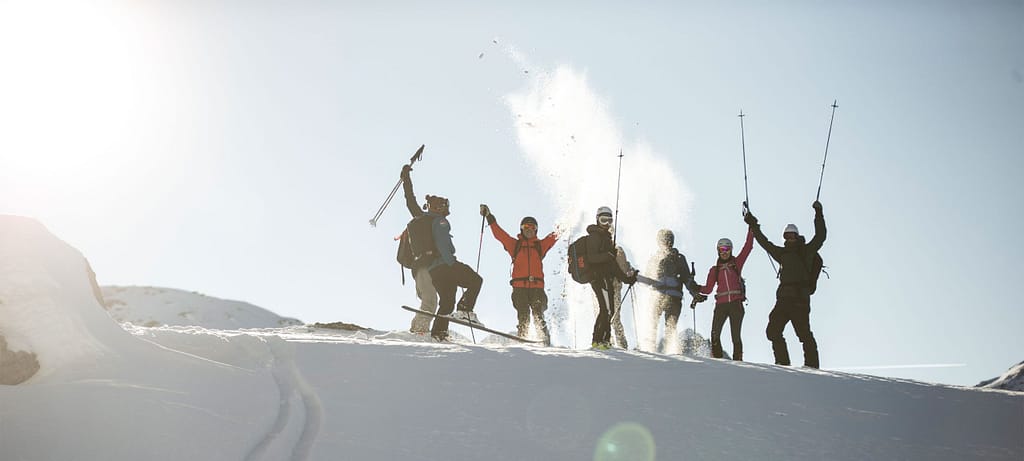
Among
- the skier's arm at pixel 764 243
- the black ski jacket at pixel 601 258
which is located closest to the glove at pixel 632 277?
the black ski jacket at pixel 601 258

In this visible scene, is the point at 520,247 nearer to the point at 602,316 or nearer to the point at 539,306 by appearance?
the point at 539,306

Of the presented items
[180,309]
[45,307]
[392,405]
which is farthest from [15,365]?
[180,309]

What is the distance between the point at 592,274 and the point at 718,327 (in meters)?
2.12

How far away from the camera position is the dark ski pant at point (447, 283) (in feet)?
38.8

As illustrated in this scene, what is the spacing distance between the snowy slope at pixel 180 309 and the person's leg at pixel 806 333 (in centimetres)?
2923

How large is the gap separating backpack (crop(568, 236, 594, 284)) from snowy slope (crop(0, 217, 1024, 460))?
2588 millimetres

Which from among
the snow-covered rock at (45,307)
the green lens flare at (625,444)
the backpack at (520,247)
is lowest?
the green lens flare at (625,444)

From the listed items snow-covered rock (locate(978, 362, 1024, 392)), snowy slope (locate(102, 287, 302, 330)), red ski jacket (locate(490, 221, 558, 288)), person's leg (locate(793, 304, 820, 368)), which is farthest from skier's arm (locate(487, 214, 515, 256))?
snowy slope (locate(102, 287, 302, 330))

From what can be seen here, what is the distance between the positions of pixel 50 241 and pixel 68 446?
7.53 ft

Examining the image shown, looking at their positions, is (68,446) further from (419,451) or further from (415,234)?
(415,234)

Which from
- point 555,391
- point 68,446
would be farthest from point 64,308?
point 555,391

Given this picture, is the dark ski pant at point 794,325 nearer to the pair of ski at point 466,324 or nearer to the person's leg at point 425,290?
the pair of ski at point 466,324

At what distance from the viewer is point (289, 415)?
682 cm

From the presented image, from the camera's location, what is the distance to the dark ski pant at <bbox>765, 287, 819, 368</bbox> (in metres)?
11.5
